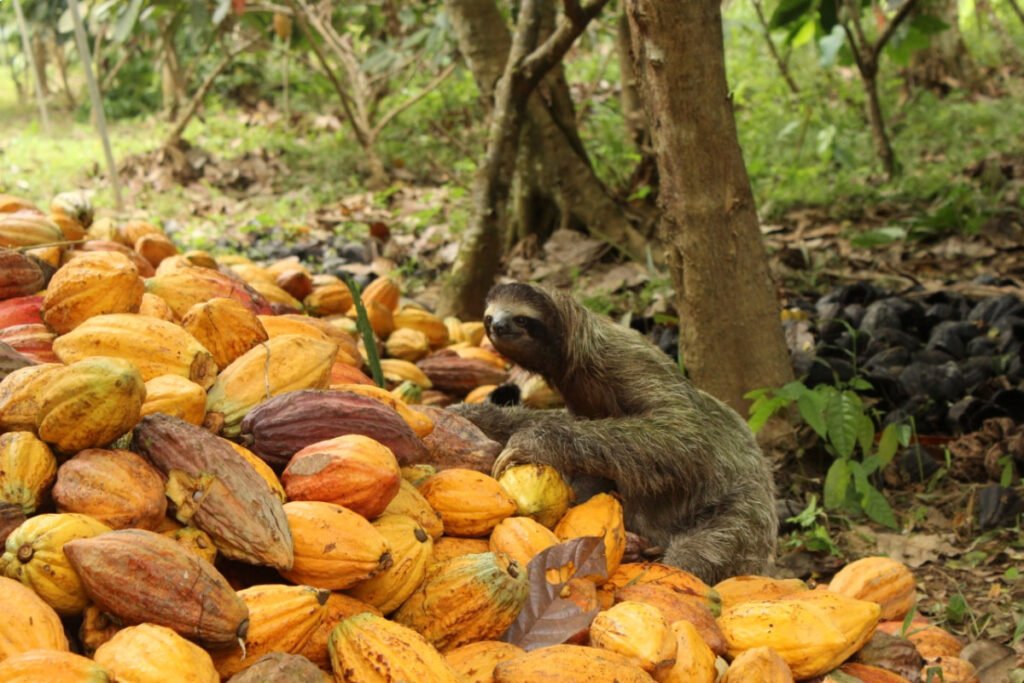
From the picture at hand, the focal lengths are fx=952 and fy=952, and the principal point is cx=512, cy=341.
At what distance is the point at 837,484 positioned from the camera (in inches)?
153

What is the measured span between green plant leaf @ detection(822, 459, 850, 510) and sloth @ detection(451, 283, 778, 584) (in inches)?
19.0

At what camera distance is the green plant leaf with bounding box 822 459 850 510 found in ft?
12.7

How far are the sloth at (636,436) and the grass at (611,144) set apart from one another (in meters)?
3.36

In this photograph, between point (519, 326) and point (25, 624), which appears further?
Result: point (519, 326)

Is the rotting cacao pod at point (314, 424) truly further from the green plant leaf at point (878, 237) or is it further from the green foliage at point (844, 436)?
the green plant leaf at point (878, 237)

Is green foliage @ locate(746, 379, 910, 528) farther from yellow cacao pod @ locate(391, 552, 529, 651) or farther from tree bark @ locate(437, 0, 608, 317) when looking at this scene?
yellow cacao pod @ locate(391, 552, 529, 651)

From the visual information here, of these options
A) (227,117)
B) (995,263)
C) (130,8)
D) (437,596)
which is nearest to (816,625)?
(437,596)

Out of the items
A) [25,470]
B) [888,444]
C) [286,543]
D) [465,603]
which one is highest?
[25,470]

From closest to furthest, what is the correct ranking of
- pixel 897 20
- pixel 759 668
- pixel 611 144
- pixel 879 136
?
pixel 759 668
pixel 897 20
pixel 879 136
pixel 611 144

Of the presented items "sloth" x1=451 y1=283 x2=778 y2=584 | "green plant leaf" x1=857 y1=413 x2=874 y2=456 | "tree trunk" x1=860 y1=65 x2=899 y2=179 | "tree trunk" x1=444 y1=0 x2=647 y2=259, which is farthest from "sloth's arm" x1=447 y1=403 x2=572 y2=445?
"tree trunk" x1=860 y1=65 x2=899 y2=179

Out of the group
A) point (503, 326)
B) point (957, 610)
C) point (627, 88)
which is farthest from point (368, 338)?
point (627, 88)

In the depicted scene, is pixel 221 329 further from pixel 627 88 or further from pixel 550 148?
pixel 627 88

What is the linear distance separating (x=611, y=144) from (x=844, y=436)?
506 centimetres

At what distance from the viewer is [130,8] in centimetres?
841
